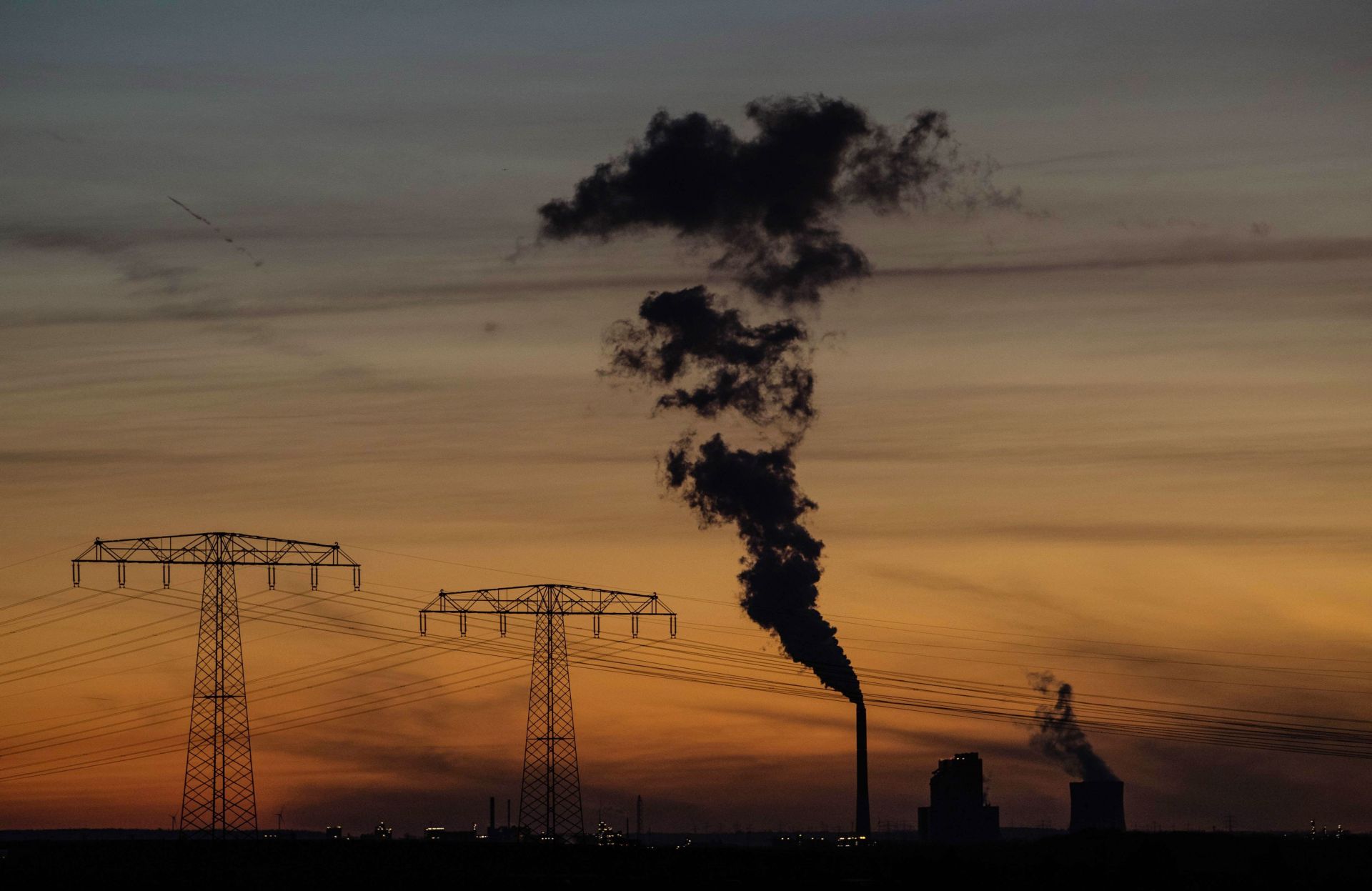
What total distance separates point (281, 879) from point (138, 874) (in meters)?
13.9

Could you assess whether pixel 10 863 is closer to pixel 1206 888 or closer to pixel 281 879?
pixel 281 879

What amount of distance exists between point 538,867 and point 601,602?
37867mm

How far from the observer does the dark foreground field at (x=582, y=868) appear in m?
131

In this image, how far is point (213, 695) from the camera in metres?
107

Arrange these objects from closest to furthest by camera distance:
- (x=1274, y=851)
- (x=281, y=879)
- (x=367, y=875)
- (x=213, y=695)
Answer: (x=213, y=695) → (x=281, y=879) → (x=367, y=875) → (x=1274, y=851)

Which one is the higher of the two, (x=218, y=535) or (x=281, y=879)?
(x=218, y=535)

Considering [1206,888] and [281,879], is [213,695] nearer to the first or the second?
[281,879]

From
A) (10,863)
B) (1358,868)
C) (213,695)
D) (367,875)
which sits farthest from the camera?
(1358,868)

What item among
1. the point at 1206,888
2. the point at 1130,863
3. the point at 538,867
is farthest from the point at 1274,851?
the point at 538,867

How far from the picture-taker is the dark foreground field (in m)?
131

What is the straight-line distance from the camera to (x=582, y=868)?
511 feet

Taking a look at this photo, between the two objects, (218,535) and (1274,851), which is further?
(1274,851)

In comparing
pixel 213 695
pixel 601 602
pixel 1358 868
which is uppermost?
pixel 601 602

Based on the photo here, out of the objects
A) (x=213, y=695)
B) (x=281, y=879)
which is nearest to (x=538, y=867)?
(x=281, y=879)
